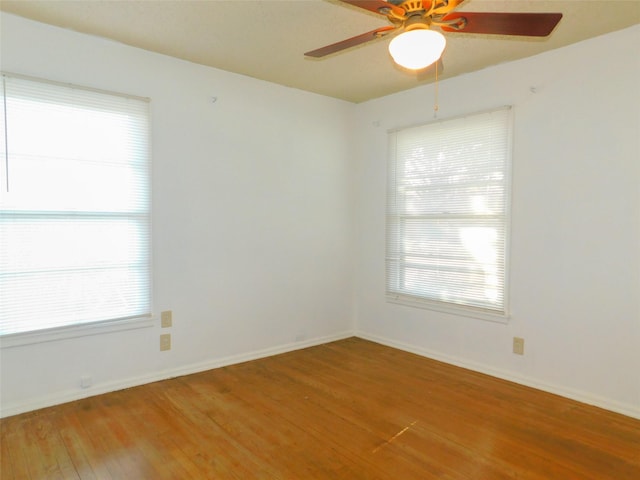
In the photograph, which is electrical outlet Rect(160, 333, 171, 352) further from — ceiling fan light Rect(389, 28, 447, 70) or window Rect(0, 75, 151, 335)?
ceiling fan light Rect(389, 28, 447, 70)

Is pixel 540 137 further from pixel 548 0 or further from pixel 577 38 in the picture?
pixel 548 0

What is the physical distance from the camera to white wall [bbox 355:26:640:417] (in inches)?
113

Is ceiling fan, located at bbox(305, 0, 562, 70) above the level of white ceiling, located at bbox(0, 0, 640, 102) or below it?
below

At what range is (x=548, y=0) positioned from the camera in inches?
96.1

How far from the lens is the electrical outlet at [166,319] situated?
340 centimetres

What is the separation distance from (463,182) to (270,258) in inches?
74.7

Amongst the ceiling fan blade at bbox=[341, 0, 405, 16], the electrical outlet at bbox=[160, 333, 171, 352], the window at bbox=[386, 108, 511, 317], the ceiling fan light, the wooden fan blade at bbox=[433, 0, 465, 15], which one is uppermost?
the wooden fan blade at bbox=[433, 0, 465, 15]

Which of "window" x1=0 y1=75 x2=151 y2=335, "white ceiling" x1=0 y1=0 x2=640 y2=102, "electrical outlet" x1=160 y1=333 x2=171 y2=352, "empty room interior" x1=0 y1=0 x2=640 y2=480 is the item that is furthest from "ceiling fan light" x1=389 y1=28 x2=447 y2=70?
"electrical outlet" x1=160 y1=333 x2=171 y2=352

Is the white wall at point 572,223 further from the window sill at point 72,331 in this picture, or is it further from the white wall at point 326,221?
the window sill at point 72,331

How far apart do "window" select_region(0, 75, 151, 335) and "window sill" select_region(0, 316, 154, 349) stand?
32 millimetres

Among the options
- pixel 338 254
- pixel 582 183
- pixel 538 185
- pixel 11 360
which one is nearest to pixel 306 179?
pixel 338 254

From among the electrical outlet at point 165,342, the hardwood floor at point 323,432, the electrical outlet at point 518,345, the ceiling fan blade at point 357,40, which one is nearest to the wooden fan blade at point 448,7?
the ceiling fan blade at point 357,40

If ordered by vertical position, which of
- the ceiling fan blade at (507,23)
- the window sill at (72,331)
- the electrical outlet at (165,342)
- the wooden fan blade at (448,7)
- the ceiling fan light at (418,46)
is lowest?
the electrical outlet at (165,342)

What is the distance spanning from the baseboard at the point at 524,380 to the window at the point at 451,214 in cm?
45
